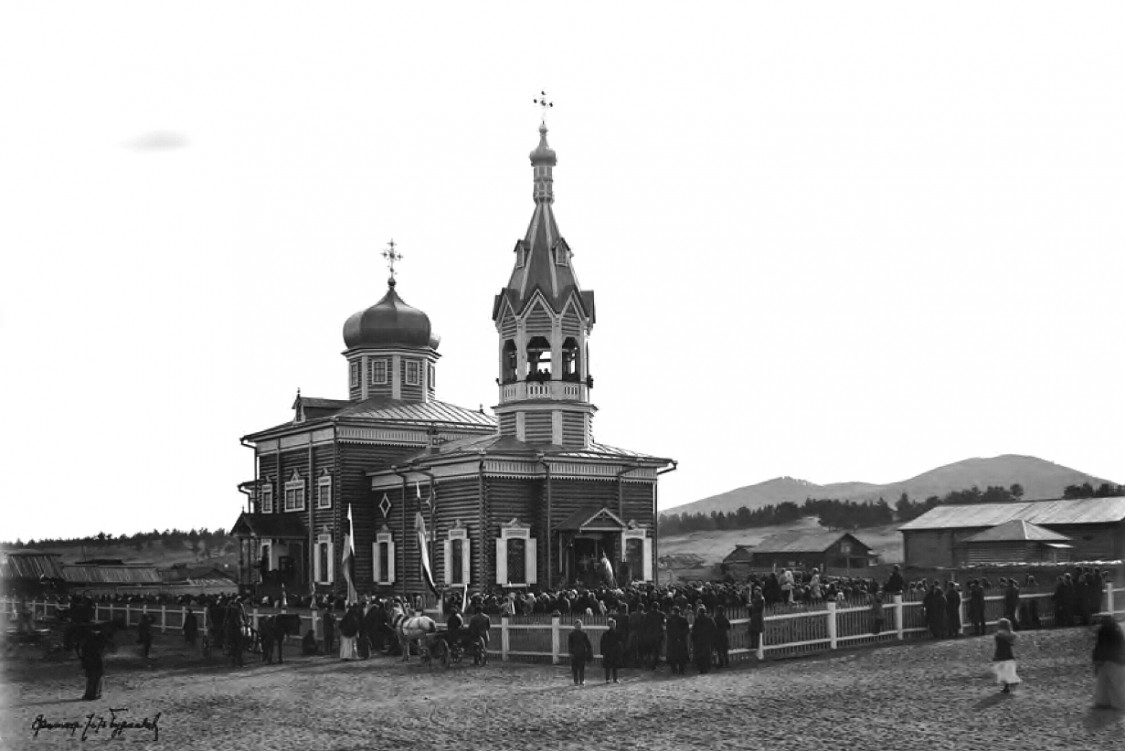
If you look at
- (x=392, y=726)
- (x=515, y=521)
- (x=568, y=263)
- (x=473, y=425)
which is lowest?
(x=392, y=726)

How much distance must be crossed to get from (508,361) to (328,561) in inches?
392

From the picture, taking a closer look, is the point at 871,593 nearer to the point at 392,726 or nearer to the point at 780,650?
the point at 780,650

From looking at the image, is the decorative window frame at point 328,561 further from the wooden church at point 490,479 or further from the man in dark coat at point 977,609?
the man in dark coat at point 977,609

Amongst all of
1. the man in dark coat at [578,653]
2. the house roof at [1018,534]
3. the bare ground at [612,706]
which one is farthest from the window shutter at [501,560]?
the house roof at [1018,534]

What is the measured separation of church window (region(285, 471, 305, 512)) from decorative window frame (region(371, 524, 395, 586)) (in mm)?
3946

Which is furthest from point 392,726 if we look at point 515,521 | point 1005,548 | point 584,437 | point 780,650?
point 1005,548

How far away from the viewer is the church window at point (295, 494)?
52781 millimetres

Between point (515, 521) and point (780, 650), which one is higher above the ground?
point (515, 521)

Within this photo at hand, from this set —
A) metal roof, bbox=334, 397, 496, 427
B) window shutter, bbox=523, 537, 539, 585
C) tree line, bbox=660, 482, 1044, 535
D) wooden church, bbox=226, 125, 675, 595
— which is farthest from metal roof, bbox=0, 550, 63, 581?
tree line, bbox=660, 482, 1044, 535

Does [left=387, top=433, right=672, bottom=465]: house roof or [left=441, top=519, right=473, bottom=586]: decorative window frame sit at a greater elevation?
[left=387, top=433, right=672, bottom=465]: house roof

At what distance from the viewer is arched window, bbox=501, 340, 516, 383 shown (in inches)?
1907

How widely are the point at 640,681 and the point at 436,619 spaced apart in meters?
7.56

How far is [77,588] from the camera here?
222ft

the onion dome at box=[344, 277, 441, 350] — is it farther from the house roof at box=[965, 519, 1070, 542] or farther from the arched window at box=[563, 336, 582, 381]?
the house roof at box=[965, 519, 1070, 542]
